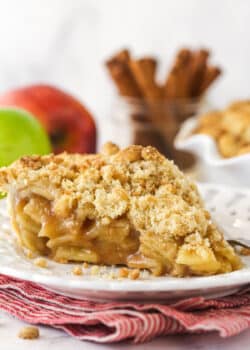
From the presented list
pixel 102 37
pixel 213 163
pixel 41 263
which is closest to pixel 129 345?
pixel 41 263

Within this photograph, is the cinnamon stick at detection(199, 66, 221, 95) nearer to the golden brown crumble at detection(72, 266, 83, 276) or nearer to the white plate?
the white plate

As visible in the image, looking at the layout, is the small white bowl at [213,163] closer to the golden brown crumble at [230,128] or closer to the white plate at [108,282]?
the golden brown crumble at [230,128]

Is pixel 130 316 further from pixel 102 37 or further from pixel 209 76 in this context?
pixel 102 37

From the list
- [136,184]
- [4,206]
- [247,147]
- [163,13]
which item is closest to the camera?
[136,184]

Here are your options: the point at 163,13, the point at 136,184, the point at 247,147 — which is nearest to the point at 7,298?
the point at 136,184

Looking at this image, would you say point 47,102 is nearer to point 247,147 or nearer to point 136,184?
point 247,147
